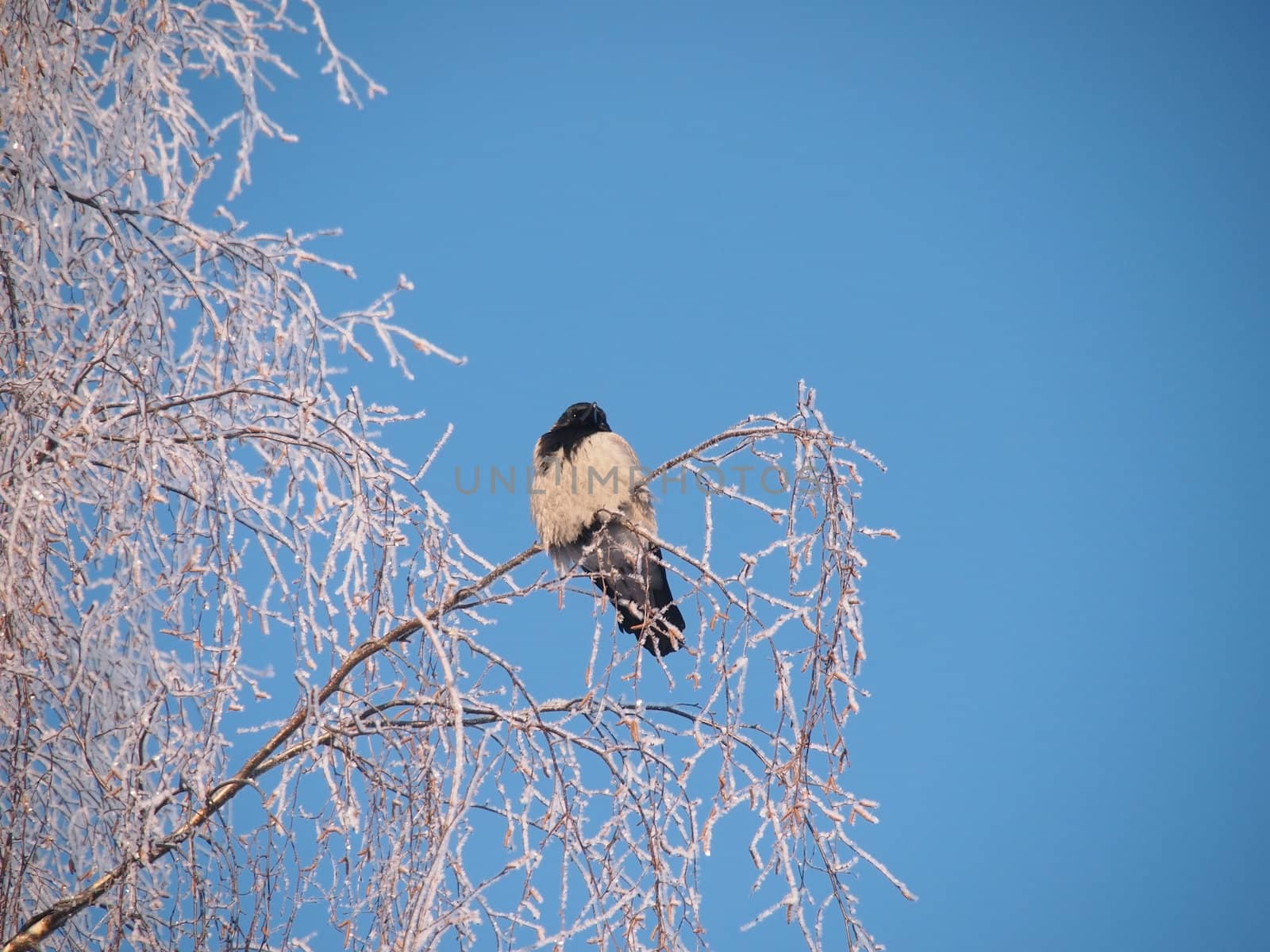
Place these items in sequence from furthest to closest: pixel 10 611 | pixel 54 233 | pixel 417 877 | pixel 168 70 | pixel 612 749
Result: pixel 168 70 → pixel 54 233 → pixel 612 749 → pixel 417 877 → pixel 10 611

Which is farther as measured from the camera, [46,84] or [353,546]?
[46,84]

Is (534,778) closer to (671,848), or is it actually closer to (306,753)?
(671,848)

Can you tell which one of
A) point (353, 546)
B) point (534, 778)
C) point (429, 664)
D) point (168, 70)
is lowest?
point (534, 778)

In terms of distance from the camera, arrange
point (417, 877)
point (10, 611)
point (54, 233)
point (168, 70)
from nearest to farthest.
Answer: point (10, 611) → point (417, 877) → point (54, 233) → point (168, 70)

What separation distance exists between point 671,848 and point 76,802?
1263mm

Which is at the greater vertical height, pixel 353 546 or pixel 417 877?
pixel 353 546

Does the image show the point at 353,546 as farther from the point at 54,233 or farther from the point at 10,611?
the point at 54,233

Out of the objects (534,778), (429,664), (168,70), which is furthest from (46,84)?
(534,778)

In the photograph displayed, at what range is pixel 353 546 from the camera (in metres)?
2.20

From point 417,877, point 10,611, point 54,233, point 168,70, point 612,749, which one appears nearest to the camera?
point 10,611

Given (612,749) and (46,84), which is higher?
(46,84)

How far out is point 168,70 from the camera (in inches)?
117

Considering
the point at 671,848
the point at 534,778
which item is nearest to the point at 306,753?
the point at 534,778

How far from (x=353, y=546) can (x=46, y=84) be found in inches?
46.4
